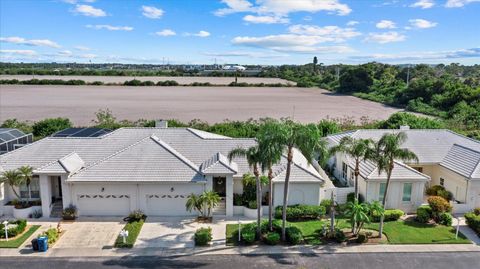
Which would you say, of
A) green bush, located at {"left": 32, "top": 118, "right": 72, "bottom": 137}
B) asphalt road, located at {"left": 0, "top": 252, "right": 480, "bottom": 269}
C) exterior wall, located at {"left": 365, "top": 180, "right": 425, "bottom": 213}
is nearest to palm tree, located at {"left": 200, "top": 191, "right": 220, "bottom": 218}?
asphalt road, located at {"left": 0, "top": 252, "right": 480, "bottom": 269}

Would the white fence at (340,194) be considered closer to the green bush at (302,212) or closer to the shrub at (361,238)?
the green bush at (302,212)

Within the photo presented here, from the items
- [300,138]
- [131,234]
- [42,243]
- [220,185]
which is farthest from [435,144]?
[42,243]

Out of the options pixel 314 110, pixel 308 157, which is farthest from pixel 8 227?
pixel 314 110

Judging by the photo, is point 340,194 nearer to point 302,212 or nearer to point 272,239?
point 302,212

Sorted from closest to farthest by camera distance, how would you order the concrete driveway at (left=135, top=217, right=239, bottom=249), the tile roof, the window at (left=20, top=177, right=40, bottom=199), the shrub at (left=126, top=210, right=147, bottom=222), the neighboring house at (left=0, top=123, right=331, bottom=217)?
1. the concrete driveway at (left=135, top=217, right=239, bottom=249)
2. the shrub at (left=126, top=210, right=147, bottom=222)
3. the neighboring house at (left=0, top=123, right=331, bottom=217)
4. the window at (left=20, top=177, right=40, bottom=199)
5. the tile roof

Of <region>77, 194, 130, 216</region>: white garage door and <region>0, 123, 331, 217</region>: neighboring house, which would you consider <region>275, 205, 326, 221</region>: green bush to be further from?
<region>77, 194, 130, 216</region>: white garage door

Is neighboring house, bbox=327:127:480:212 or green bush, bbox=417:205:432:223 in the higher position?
neighboring house, bbox=327:127:480:212

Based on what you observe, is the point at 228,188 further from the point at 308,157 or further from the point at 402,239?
the point at 402,239

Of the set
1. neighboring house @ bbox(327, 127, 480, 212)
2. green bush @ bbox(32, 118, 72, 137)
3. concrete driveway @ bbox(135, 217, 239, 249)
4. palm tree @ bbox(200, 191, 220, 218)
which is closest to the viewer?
concrete driveway @ bbox(135, 217, 239, 249)

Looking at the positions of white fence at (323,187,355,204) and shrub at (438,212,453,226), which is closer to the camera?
shrub at (438,212,453,226)
